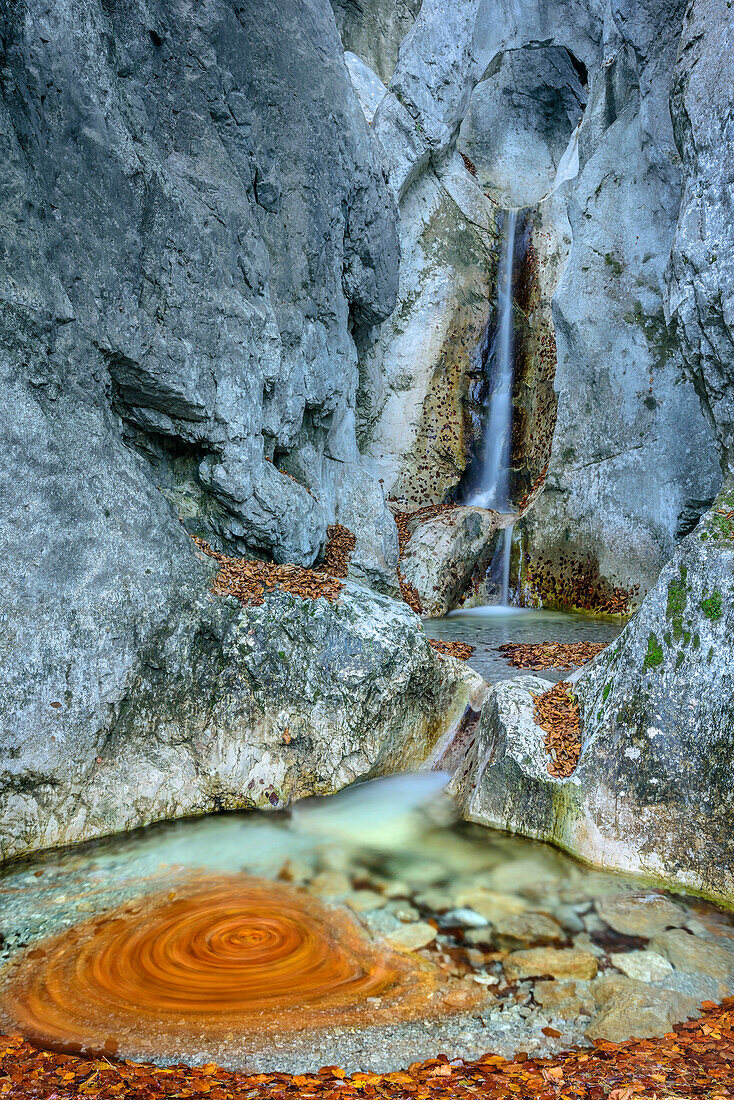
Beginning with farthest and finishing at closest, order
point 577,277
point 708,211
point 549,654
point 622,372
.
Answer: point 577,277
point 622,372
point 549,654
point 708,211

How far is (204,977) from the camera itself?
4.34 m

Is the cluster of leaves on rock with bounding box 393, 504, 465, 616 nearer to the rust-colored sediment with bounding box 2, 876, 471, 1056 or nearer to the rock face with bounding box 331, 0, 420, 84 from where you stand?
the rust-colored sediment with bounding box 2, 876, 471, 1056

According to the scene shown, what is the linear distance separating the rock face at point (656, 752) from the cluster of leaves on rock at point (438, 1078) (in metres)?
1.83

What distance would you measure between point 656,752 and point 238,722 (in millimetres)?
3679

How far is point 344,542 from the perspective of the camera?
12211mm

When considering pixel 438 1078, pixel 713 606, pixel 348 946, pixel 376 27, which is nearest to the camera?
pixel 438 1078

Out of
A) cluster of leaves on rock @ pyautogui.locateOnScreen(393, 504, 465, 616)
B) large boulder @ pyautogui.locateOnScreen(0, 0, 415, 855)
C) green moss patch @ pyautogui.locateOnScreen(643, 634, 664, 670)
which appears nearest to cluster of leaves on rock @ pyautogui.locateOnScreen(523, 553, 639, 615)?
cluster of leaves on rock @ pyautogui.locateOnScreen(393, 504, 465, 616)

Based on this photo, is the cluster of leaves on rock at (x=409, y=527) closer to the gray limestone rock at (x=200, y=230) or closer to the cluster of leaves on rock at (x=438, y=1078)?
the gray limestone rock at (x=200, y=230)

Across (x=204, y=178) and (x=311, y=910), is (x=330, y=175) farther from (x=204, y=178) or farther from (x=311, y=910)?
(x=311, y=910)

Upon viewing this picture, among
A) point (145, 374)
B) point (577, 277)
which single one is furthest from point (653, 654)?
point (577, 277)

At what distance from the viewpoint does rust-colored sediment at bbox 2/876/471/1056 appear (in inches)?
154

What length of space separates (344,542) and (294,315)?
3749 mm

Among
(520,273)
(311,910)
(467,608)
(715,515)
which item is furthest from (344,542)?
(520,273)

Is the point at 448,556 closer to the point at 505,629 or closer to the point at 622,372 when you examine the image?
the point at 505,629
